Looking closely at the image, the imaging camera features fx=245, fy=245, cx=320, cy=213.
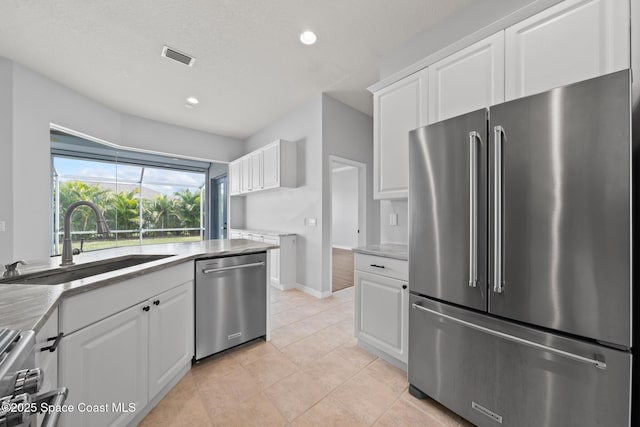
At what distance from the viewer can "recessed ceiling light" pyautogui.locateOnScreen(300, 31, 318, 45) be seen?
242cm

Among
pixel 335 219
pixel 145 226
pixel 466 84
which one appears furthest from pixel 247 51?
pixel 335 219

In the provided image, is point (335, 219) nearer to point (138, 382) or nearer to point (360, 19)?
point (360, 19)

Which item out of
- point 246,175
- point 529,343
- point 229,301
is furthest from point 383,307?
point 246,175

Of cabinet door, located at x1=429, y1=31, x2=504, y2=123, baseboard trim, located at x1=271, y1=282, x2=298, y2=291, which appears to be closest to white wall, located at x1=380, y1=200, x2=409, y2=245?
cabinet door, located at x1=429, y1=31, x2=504, y2=123

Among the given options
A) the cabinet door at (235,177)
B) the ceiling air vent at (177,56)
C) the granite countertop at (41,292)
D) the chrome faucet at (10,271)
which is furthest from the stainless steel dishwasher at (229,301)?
the cabinet door at (235,177)

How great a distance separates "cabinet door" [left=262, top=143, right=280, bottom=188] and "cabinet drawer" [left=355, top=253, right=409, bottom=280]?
90.8 inches

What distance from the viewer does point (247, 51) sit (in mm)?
2682

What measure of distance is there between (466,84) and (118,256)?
294cm

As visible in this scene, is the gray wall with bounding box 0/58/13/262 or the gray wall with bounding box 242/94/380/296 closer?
the gray wall with bounding box 0/58/13/262

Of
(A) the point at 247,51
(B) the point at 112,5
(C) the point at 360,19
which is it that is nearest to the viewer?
(B) the point at 112,5

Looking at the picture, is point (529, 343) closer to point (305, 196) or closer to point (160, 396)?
point (160, 396)

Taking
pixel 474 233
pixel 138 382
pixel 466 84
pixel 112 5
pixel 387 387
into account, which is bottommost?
pixel 387 387

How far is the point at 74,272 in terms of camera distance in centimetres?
159

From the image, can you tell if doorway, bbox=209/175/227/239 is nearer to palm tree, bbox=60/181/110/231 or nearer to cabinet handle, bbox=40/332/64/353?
palm tree, bbox=60/181/110/231
